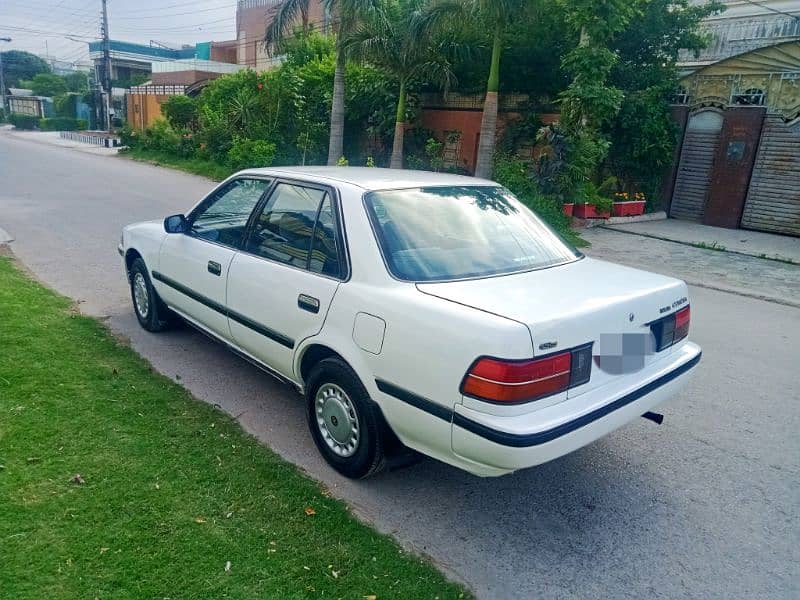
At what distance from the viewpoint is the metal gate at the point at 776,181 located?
13.1 metres

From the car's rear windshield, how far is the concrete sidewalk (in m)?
9.07

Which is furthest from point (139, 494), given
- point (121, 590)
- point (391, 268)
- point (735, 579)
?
point (735, 579)

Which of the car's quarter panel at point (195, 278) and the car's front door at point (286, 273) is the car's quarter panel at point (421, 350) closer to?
the car's front door at point (286, 273)

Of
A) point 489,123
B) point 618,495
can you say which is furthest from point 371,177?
point 489,123

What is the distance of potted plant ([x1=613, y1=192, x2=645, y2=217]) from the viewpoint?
14.1 m

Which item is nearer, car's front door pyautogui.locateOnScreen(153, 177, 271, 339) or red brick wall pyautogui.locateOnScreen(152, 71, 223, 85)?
car's front door pyautogui.locateOnScreen(153, 177, 271, 339)

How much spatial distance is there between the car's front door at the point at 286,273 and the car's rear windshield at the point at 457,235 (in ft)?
1.00

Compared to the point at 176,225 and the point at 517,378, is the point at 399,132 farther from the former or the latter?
the point at 517,378

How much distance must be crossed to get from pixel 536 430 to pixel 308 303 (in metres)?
1.48

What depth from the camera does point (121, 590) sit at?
8.16ft

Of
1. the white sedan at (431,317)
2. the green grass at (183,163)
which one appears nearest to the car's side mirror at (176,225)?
the white sedan at (431,317)

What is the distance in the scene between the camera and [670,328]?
341 centimetres

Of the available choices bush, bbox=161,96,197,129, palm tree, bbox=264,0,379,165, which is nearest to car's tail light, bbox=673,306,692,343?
palm tree, bbox=264,0,379,165

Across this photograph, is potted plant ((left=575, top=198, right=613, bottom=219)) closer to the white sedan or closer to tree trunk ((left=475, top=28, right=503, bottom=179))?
tree trunk ((left=475, top=28, right=503, bottom=179))
